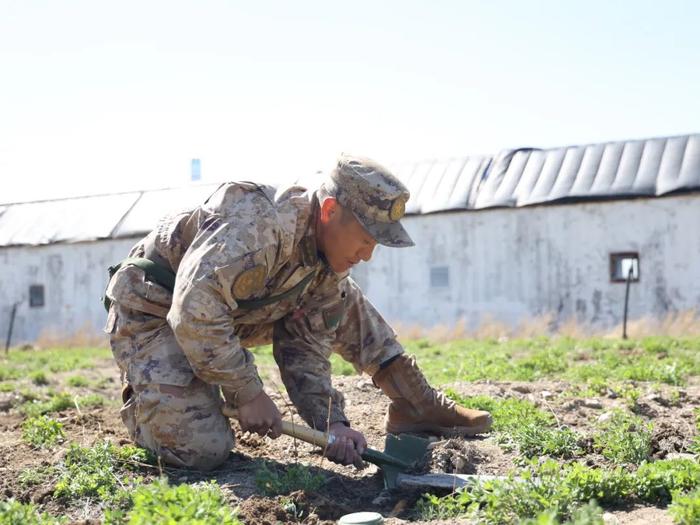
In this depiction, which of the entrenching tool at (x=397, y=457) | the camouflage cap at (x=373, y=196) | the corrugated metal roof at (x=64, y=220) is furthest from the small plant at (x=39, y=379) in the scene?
the corrugated metal roof at (x=64, y=220)

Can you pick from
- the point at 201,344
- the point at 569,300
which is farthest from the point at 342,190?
the point at 569,300

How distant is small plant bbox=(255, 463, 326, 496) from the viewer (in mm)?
3098

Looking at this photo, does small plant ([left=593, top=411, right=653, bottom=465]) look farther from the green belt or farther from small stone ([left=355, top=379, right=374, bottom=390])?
small stone ([left=355, top=379, right=374, bottom=390])

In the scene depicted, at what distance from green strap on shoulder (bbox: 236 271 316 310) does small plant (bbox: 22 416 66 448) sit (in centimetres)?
135

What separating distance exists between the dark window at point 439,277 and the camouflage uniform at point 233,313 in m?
11.9

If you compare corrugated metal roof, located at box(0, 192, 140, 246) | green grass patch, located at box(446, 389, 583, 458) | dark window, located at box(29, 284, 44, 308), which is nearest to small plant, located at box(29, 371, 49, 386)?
green grass patch, located at box(446, 389, 583, 458)

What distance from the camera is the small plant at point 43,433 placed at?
4.04 metres

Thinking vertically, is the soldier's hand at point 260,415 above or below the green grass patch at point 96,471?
above

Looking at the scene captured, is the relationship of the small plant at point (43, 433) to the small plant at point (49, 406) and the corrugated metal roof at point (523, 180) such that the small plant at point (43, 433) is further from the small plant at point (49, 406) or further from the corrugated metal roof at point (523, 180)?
the corrugated metal roof at point (523, 180)

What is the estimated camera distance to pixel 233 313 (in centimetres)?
359

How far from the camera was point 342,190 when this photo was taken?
3.44 meters

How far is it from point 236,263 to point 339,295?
979mm

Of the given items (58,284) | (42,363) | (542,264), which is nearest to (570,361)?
(42,363)

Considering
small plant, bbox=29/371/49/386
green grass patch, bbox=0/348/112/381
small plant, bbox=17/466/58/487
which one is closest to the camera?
small plant, bbox=17/466/58/487
